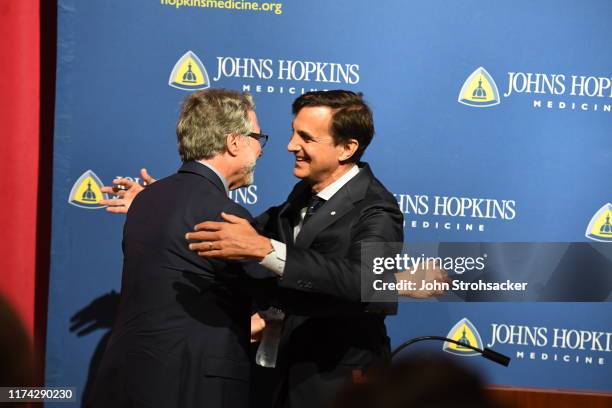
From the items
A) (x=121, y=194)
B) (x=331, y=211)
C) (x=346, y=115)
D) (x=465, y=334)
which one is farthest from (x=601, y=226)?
(x=121, y=194)

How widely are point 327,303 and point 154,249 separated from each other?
1.77 ft

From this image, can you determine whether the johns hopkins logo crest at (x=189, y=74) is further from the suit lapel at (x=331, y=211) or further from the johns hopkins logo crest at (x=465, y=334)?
the johns hopkins logo crest at (x=465, y=334)

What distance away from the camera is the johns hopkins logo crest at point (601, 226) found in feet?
12.4

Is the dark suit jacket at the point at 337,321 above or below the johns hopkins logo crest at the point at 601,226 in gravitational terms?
below

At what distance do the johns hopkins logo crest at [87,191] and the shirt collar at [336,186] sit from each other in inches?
52.1

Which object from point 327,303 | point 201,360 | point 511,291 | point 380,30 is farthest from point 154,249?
point 511,291

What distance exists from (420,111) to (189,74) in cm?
102

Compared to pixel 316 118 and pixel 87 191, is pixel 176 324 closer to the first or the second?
pixel 316 118

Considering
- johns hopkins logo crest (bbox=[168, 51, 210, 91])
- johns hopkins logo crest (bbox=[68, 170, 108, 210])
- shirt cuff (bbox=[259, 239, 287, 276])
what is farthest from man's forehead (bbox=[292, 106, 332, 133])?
johns hopkins logo crest (bbox=[68, 170, 108, 210])

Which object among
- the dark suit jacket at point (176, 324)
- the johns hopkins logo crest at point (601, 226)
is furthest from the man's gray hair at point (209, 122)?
the johns hopkins logo crest at point (601, 226)

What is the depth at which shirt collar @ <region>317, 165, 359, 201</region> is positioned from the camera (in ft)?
9.41

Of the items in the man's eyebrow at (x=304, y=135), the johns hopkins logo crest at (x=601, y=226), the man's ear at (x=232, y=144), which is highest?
the man's eyebrow at (x=304, y=135)

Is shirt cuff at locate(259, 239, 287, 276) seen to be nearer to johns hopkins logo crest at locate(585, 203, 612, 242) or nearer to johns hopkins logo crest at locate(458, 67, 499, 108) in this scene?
johns hopkins logo crest at locate(458, 67, 499, 108)

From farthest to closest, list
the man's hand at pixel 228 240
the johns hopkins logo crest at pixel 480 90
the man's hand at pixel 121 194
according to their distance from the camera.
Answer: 1. the johns hopkins logo crest at pixel 480 90
2. the man's hand at pixel 121 194
3. the man's hand at pixel 228 240
